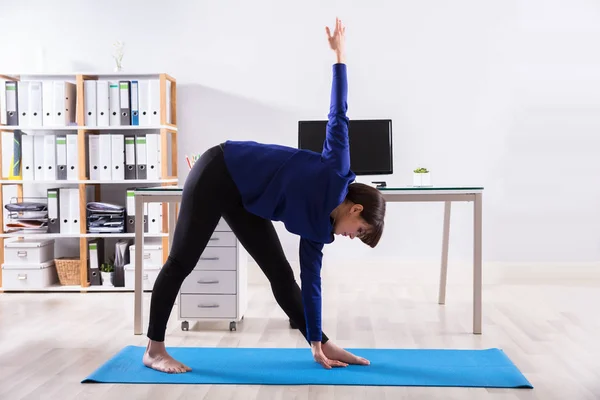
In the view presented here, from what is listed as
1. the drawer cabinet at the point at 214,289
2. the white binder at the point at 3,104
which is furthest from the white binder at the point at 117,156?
the drawer cabinet at the point at 214,289

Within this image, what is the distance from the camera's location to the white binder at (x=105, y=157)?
460cm

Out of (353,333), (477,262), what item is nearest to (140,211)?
(353,333)

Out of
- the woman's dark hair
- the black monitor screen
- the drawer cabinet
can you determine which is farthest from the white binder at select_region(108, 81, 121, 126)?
the woman's dark hair

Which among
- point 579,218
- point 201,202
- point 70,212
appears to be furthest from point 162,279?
point 579,218

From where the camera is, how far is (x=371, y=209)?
2.25m

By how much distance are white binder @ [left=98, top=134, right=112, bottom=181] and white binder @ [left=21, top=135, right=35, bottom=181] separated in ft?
1.48

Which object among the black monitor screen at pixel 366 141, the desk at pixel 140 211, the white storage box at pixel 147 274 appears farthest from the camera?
the white storage box at pixel 147 274

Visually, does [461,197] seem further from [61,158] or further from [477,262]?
[61,158]

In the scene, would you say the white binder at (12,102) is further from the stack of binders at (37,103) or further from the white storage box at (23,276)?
the white storage box at (23,276)

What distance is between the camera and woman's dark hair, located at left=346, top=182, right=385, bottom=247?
2.24 metres

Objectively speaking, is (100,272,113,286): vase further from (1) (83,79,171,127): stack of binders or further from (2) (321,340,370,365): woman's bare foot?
(2) (321,340,370,365): woman's bare foot

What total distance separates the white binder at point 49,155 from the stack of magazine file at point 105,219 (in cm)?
35

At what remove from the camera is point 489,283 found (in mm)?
4820

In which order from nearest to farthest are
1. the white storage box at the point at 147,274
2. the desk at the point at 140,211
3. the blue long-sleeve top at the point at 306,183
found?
the blue long-sleeve top at the point at 306,183
the desk at the point at 140,211
the white storage box at the point at 147,274
